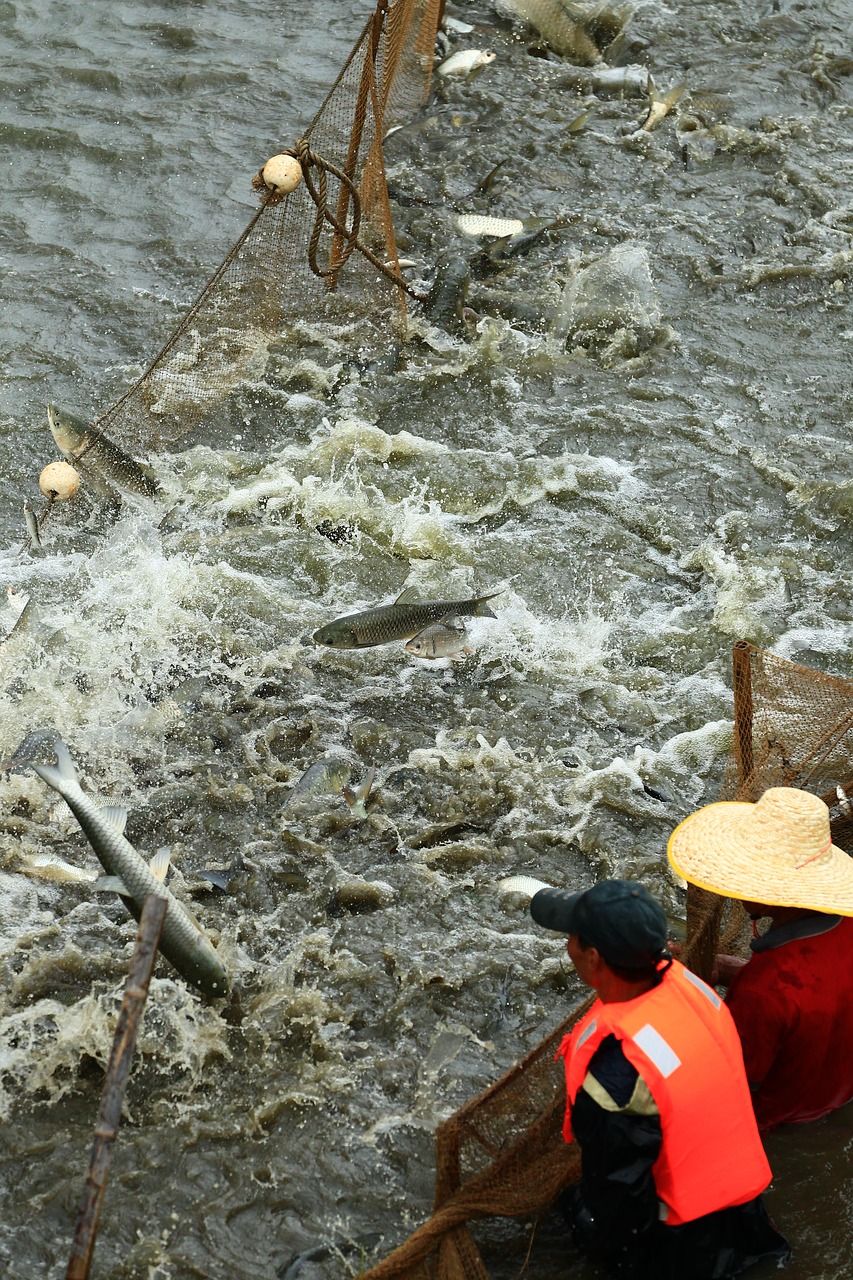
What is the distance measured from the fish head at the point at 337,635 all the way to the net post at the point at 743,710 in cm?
190

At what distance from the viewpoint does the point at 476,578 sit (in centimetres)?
598

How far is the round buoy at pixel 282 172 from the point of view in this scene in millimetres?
5430

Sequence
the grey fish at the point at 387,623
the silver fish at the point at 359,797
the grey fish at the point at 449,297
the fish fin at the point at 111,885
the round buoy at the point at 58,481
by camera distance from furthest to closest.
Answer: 1. the grey fish at the point at 449,297
2. the round buoy at the point at 58,481
3. the grey fish at the point at 387,623
4. the silver fish at the point at 359,797
5. the fish fin at the point at 111,885

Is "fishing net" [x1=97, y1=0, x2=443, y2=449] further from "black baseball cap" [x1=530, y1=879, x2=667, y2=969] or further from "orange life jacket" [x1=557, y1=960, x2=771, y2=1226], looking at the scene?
"orange life jacket" [x1=557, y1=960, x2=771, y2=1226]

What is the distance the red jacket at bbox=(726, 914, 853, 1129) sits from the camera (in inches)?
118

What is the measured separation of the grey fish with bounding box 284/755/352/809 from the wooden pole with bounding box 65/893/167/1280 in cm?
237

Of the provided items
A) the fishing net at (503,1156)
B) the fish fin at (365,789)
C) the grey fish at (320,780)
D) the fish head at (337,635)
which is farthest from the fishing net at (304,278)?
the fishing net at (503,1156)

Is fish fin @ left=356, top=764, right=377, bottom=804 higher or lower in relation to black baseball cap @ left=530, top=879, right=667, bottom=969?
lower

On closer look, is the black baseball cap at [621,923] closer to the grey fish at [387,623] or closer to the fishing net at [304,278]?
the grey fish at [387,623]

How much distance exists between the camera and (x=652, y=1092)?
8.35 ft

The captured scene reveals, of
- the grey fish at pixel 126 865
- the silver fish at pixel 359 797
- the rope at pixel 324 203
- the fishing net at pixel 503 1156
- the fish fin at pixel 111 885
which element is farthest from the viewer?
the rope at pixel 324 203

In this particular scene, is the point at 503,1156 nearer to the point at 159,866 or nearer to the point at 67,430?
the point at 159,866

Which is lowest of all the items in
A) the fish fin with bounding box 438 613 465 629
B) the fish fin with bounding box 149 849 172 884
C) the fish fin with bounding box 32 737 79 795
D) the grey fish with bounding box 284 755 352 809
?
the grey fish with bounding box 284 755 352 809

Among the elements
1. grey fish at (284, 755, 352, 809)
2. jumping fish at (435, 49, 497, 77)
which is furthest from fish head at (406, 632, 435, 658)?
jumping fish at (435, 49, 497, 77)
